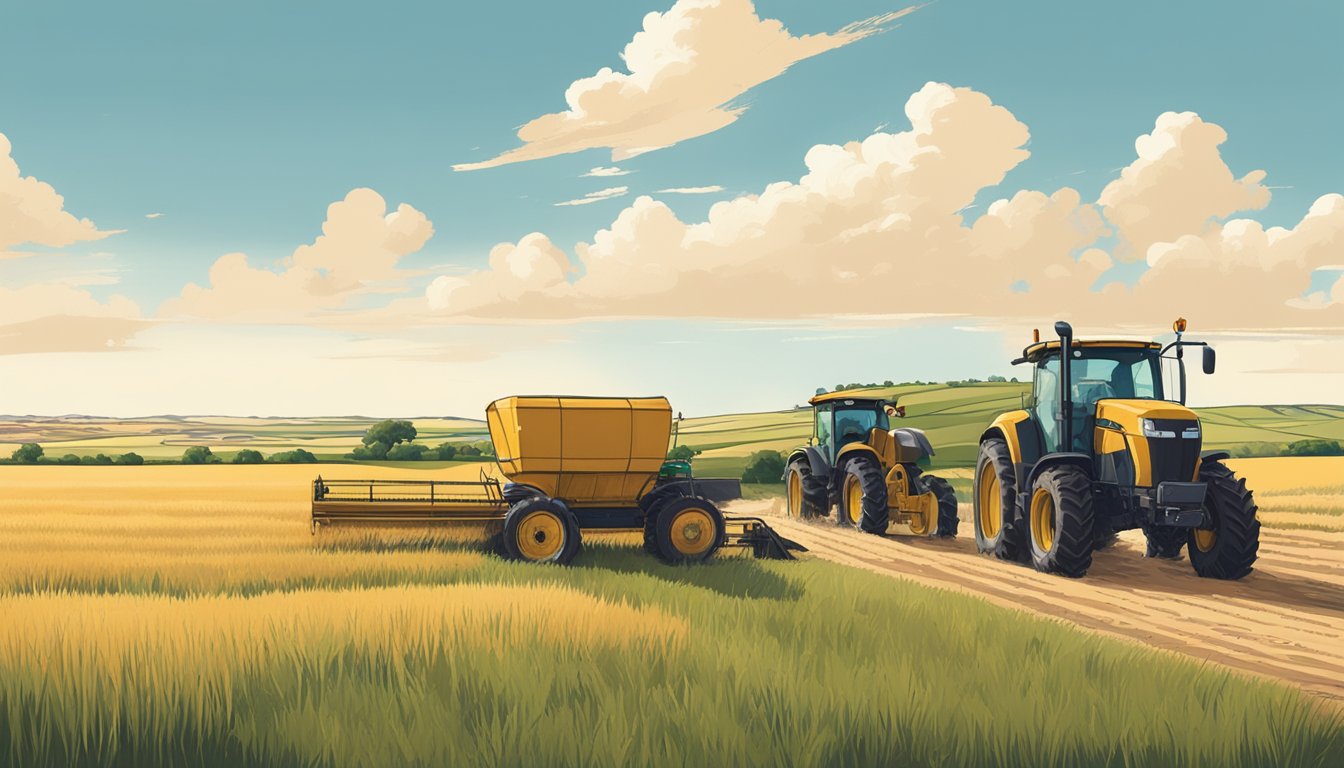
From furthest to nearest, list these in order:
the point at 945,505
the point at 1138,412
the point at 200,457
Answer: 1. the point at 200,457
2. the point at 945,505
3. the point at 1138,412

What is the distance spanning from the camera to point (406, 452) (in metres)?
59.8

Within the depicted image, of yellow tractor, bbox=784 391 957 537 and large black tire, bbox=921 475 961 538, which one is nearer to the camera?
yellow tractor, bbox=784 391 957 537

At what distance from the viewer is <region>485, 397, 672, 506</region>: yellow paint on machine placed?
1578cm

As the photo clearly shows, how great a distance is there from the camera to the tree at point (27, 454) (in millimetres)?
62125

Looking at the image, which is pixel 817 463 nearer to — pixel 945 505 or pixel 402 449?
pixel 945 505

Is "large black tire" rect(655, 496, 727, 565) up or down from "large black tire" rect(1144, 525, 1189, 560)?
up

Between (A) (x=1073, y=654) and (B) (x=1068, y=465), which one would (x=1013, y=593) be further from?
(A) (x=1073, y=654)

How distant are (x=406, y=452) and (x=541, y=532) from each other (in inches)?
1798

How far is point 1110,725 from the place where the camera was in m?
6.61

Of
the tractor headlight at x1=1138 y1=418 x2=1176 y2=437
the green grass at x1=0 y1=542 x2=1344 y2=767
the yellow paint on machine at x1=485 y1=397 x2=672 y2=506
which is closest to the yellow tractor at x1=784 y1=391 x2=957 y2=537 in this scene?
the tractor headlight at x1=1138 y1=418 x2=1176 y2=437

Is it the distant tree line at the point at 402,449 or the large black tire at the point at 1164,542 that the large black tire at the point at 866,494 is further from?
the distant tree line at the point at 402,449

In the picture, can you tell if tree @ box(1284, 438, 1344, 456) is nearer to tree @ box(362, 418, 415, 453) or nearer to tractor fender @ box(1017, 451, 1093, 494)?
tree @ box(362, 418, 415, 453)

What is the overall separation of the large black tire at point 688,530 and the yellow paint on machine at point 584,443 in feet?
A: 2.35

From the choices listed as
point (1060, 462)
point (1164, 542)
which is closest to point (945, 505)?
point (1164, 542)
